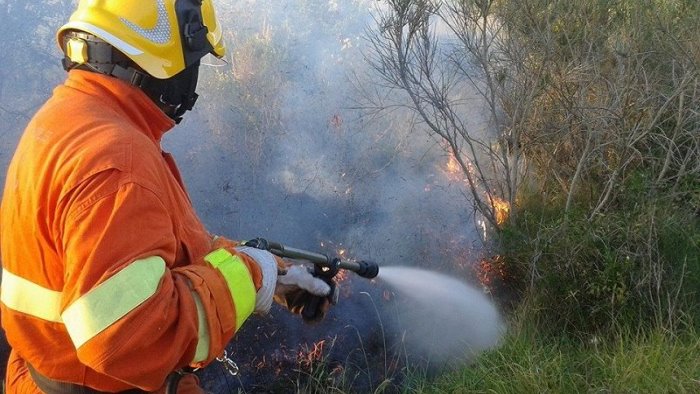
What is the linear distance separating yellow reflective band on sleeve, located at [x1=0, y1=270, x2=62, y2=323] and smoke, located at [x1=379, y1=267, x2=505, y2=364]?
287 cm

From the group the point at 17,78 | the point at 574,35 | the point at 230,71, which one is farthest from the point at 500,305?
the point at 17,78

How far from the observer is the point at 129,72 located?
5.32 ft

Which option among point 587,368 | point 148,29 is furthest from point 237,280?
point 587,368

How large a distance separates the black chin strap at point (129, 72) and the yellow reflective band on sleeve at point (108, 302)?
2.01ft

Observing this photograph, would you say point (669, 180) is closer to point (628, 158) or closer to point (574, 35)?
point (628, 158)

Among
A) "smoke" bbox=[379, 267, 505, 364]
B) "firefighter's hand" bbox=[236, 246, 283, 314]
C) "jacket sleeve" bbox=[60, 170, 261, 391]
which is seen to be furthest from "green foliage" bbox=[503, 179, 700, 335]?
"jacket sleeve" bbox=[60, 170, 261, 391]

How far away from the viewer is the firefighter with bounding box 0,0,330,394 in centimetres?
126

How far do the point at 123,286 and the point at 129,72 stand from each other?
670mm

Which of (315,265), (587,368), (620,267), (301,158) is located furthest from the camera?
(301,158)

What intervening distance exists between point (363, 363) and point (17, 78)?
346cm

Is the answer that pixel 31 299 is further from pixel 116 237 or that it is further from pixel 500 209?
pixel 500 209

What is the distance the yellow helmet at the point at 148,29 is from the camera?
1.60 meters

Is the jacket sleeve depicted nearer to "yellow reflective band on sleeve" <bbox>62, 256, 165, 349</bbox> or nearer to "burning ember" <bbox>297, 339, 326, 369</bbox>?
"yellow reflective band on sleeve" <bbox>62, 256, 165, 349</bbox>

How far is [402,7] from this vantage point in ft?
14.5
